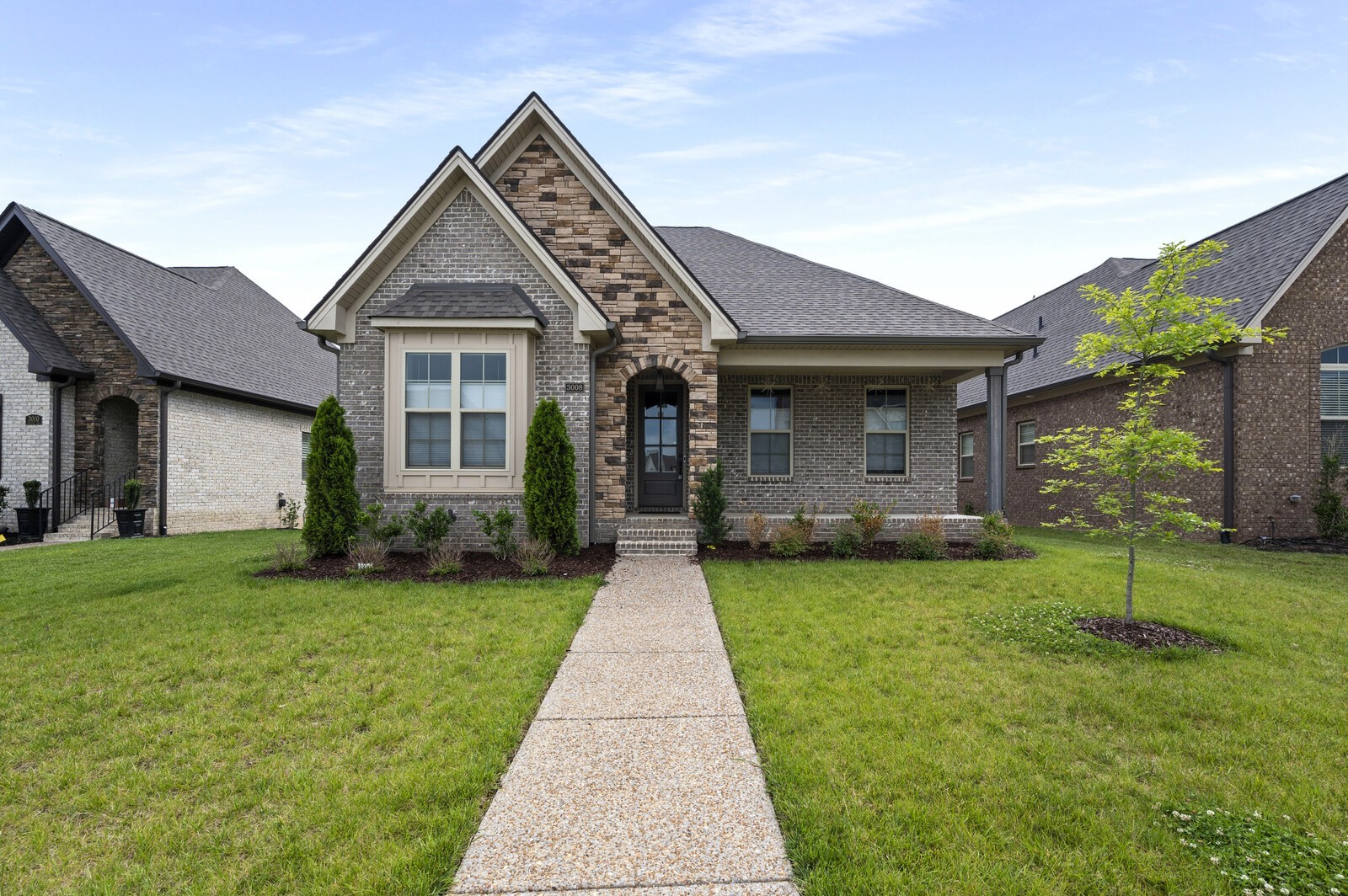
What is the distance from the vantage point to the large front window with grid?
9.51 m

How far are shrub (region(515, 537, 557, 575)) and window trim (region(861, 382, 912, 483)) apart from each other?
6.70 meters

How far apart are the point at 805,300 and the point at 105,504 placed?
1590 cm

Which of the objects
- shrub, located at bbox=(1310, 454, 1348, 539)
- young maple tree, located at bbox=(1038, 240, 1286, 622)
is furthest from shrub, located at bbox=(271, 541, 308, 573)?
shrub, located at bbox=(1310, 454, 1348, 539)

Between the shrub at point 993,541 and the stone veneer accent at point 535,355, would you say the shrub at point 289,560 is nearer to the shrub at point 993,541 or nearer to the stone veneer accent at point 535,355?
the stone veneer accent at point 535,355

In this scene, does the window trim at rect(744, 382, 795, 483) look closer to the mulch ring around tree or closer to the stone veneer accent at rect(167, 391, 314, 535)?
the mulch ring around tree

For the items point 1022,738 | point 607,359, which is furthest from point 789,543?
point 1022,738

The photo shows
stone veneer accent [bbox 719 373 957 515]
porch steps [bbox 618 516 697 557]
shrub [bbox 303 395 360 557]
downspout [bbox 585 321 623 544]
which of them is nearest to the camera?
shrub [bbox 303 395 360 557]

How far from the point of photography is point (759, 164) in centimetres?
1422

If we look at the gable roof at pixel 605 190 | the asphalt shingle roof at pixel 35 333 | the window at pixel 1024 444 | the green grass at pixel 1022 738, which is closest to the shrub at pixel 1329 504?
the window at pixel 1024 444

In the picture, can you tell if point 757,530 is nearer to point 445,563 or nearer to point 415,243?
point 445,563

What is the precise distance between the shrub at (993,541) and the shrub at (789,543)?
2.70 metres

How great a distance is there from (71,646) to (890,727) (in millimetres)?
6582

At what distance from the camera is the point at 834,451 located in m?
12.5

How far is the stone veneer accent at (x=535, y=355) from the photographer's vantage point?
9625mm
